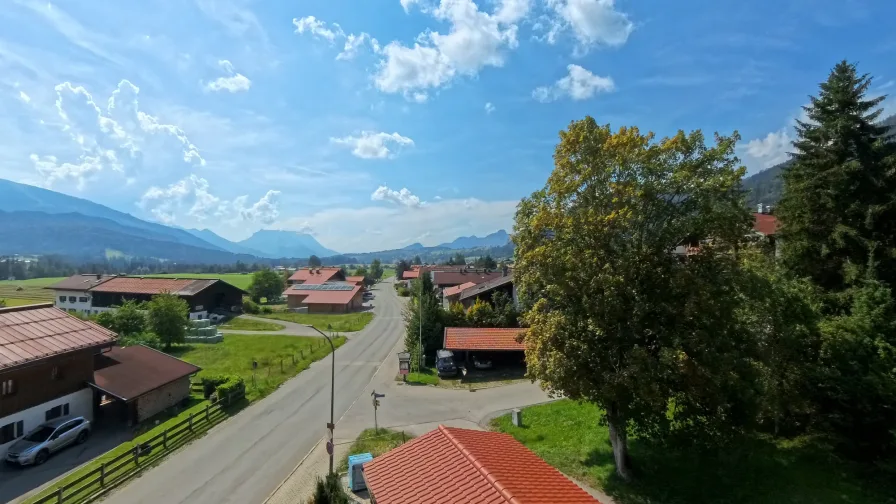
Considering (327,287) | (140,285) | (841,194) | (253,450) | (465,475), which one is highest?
(841,194)

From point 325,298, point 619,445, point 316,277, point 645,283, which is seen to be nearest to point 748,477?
point 619,445

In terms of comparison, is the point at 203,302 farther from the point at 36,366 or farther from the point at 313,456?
the point at 313,456

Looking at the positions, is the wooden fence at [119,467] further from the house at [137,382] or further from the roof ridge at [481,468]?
Answer: the roof ridge at [481,468]

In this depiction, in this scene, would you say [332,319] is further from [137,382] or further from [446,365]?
[137,382]

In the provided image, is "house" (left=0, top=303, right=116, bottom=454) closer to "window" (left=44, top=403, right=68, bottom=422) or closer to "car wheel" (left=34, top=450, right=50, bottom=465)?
"window" (left=44, top=403, right=68, bottom=422)

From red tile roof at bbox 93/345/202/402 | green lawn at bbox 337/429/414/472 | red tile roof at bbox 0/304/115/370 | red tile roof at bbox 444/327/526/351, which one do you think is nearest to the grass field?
red tile roof at bbox 93/345/202/402
